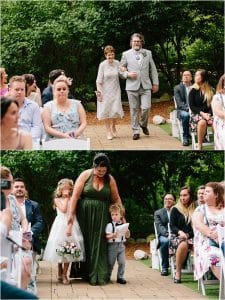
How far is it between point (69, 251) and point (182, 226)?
143 cm

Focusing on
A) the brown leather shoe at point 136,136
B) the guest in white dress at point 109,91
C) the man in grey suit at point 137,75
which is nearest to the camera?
the man in grey suit at point 137,75

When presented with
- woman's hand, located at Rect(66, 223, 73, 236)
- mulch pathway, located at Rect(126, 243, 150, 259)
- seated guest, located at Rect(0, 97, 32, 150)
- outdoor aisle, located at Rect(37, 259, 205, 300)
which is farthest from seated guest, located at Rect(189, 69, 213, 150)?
mulch pathway, located at Rect(126, 243, 150, 259)

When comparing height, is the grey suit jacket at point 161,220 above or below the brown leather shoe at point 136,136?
below

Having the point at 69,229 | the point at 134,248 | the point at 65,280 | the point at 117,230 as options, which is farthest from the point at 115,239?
the point at 134,248

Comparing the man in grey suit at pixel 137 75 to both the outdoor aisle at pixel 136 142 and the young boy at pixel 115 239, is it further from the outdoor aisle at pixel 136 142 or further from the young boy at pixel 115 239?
the young boy at pixel 115 239

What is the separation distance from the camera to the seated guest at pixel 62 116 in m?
7.86

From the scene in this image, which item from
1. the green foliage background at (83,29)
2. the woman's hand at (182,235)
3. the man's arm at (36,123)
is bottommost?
the woman's hand at (182,235)

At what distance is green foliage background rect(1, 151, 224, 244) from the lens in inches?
540

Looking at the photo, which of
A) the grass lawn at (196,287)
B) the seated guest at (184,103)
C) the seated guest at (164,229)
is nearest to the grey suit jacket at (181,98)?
the seated guest at (184,103)

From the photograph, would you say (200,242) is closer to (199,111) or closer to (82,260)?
(82,260)

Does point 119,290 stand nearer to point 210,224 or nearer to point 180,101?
point 210,224

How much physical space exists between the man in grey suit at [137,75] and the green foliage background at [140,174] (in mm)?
2181

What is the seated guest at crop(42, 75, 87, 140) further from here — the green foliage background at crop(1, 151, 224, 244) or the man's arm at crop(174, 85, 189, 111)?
the green foliage background at crop(1, 151, 224, 244)

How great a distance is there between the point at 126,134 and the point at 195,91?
2378 mm
